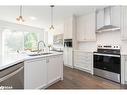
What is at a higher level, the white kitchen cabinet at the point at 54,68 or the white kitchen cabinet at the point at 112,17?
the white kitchen cabinet at the point at 112,17

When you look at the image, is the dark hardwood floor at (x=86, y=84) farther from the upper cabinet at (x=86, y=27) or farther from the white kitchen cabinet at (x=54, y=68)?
the upper cabinet at (x=86, y=27)

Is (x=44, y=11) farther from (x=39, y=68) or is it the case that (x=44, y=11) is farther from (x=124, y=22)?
(x=124, y=22)

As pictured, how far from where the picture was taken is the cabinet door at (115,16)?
142 inches

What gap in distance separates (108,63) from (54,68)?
178cm

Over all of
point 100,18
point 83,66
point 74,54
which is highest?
point 100,18

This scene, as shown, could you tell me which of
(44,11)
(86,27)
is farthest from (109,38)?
(44,11)

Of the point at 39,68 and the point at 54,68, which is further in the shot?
the point at 54,68

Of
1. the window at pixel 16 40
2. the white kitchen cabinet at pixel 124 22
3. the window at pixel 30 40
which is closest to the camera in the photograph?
the white kitchen cabinet at pixel 124 22

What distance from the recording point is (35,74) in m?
2.27

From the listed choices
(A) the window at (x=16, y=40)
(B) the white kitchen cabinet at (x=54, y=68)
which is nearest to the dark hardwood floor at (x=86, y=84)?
(B) the white kitchen cabinet at (x=54, y=68)

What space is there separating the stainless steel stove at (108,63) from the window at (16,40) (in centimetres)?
354

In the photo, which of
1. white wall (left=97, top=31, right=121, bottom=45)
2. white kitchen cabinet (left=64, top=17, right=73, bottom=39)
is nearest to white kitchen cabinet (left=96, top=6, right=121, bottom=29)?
white wall (left=97, top=31, right=121, bottom=45)
